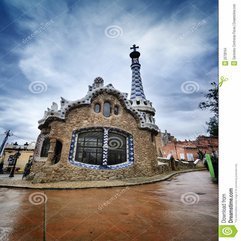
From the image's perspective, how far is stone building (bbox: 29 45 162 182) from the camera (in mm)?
8766

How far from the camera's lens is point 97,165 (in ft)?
30.7

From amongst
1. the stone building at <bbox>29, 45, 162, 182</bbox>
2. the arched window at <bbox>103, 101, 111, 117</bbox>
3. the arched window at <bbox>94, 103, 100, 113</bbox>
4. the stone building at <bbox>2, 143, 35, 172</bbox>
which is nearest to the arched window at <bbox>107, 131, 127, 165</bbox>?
the stone building at <bbox>29, 45, 162, 182</bbox>

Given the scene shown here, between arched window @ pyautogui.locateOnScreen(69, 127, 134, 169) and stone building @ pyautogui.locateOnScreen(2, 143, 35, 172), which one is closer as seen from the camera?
arched window @ pyautogui.locateOnScreen(69, 127, 134, 169)

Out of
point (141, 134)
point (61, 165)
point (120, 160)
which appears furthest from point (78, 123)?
point (141, 134)

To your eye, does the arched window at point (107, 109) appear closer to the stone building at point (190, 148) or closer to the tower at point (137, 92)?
the tower at point (137, 92)

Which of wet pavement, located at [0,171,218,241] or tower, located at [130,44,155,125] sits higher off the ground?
tower, located at [130,44,155,125]

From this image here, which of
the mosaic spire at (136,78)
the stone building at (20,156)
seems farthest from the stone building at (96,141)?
the stone building at (20,156)

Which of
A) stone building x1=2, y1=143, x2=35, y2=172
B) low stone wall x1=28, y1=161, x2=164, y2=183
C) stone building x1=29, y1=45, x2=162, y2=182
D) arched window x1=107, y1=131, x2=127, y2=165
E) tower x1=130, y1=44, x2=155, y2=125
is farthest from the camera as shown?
stone building x1=2, y1=143, x2=35, y2=172

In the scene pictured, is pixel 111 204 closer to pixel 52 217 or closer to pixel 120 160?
pixel 52 217

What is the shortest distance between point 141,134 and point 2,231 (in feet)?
32.0

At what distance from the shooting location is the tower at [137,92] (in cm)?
1762

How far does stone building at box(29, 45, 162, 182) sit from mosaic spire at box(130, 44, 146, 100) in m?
7.86

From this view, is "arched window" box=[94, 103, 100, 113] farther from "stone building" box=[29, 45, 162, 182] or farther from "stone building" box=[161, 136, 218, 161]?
"stone building" box=[161, 136, 218, 161]

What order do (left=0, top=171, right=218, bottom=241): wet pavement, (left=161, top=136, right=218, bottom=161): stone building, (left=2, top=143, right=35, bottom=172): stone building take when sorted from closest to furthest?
1. (left=0, top=171, right=218, bottom=241): wet pavement
2. (left=2, top=143, right=35, bottom=172): stone building
3. (left=161, top=136, right=218, bottom=161): stone building
